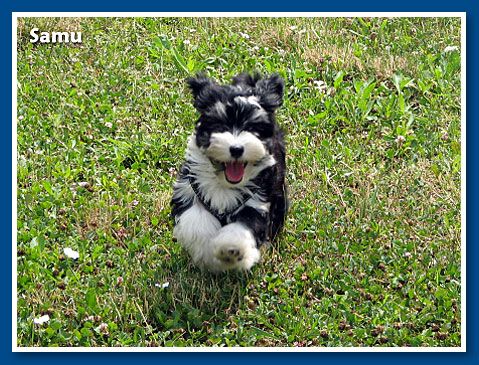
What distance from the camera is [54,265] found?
5.56 metres

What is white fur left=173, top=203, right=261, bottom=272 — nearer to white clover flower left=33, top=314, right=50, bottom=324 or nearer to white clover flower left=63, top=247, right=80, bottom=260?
white clover flower left=63, top=247, right=80, bottom=260

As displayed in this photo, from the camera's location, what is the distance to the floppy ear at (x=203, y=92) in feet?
16.7

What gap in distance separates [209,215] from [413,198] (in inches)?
76.5

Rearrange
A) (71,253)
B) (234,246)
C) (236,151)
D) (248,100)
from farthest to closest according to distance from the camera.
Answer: (71,253) → (234,246) → (248,100) → (236,151)

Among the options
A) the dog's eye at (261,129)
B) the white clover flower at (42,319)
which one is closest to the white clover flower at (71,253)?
the white clover flower at (42,319)

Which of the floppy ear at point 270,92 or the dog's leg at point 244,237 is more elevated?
the floppy ear at point 270,92

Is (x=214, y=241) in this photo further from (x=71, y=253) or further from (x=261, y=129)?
(x=71, y=253)

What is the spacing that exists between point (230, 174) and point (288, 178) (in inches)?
60.0

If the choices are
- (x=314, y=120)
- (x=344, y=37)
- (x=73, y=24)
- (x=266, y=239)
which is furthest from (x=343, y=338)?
(x=73, y=24)

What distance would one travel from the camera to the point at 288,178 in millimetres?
6578

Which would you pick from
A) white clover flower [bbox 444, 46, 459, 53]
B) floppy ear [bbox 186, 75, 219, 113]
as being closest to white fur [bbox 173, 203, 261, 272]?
floppy ear [bbox 186, 75, 219, 113]

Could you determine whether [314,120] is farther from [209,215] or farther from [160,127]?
[209,215]

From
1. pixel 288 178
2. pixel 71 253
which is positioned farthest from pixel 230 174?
pixel 288 178

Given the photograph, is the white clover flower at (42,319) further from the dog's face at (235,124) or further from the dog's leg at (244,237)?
the dog's face at (235,124)
